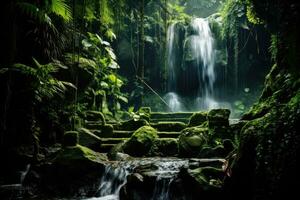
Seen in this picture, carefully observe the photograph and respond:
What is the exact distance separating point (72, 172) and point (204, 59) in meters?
12.6

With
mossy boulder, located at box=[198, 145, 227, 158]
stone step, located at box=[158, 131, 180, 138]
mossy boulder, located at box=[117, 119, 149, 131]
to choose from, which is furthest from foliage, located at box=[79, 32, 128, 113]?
mossy boulder, located at box=[198, 145, 227, 158]

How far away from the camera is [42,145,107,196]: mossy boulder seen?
22.0 feet

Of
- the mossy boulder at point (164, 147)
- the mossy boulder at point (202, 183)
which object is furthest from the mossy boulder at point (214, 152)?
the mossy boulder at point (202, 183)

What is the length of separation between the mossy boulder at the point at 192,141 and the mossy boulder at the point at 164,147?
1.52ft

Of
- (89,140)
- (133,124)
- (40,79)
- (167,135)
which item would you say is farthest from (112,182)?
(133,124)

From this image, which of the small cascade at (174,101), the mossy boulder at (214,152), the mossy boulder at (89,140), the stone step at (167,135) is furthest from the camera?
the small cascade at (174,101)

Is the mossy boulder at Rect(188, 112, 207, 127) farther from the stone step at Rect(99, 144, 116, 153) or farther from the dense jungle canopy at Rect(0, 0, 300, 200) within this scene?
the stone step at Rect(99, 144, 116, 153)

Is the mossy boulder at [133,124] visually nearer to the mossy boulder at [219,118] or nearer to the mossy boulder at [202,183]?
the mossy boulder at [219,118]

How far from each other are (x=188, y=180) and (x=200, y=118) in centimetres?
491

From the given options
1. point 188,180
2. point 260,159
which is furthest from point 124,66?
point 260,159

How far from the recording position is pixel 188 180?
532 centimetres

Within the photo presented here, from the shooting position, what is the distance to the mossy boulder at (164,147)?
8.55 m

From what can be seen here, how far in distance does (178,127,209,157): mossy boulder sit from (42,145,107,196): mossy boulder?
7.23 feet

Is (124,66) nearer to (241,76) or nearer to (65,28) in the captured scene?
(241,76)
